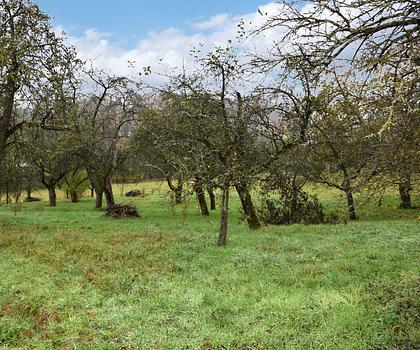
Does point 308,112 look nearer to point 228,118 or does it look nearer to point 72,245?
point 228,118

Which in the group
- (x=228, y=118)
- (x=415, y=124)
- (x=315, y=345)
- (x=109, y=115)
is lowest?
(x=315, y=345)

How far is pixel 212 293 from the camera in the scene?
27.7ft

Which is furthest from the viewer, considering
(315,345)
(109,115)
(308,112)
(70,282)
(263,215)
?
(109,115)

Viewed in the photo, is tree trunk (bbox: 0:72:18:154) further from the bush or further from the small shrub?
the bush

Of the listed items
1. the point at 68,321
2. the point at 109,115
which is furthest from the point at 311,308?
the point at 109,115

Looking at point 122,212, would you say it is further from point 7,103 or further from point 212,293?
point 212,293

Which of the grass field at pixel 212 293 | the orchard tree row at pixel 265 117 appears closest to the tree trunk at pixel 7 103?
the orchard tree row at pixel 265 117

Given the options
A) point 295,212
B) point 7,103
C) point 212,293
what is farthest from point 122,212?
point 212,293

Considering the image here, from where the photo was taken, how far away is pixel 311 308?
24.0ft

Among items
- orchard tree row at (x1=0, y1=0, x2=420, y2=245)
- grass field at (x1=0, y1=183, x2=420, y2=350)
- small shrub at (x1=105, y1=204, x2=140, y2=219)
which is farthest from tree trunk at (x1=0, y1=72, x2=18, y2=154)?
small shrub at (x1=105, y1=204, x2=140, y2=219)

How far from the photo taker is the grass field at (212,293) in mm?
6363

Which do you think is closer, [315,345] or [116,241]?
[315,345]

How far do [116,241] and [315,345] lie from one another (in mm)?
10665

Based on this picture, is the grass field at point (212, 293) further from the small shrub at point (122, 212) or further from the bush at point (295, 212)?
the small shrub at point (122, 212)
